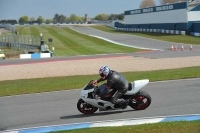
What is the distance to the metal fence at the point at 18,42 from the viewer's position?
172 ft

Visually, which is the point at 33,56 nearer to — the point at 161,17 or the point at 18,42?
the point at 18,42

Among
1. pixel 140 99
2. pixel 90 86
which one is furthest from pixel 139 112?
pixel 90 86

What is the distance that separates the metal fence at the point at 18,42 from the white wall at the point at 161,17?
27.6m

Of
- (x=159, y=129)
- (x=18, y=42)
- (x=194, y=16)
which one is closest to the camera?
(x=159, y=129)

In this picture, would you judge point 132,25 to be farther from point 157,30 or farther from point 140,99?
point 140,99

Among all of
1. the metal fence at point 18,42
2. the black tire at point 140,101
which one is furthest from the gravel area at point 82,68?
the metal fence at point 18,42

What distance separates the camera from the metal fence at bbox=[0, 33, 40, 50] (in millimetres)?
52394

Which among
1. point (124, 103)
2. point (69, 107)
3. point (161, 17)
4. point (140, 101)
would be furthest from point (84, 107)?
point (161, 17)

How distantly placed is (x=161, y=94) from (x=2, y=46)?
43060mm

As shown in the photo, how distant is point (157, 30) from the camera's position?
7525cm

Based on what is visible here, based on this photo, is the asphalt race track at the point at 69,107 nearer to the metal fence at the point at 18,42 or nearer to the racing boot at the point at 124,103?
the racing boot at the point at 124,103

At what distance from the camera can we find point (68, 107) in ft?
41.7

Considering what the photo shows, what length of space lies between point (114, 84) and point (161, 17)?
6616 centimetres

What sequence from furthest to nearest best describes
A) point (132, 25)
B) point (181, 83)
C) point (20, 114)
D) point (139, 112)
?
point (132, 25)
point (181, 83)
point (20, 114)
point (139, 112)
